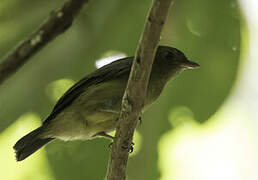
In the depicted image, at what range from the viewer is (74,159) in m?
3.53

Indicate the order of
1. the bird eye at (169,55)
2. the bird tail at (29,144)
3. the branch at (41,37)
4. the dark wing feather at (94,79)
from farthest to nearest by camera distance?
1. the bird eye at (169,55)
2. the dark wing feather at (94,79)
3. the bird tail at (29,144)
4. the branch at (41,37)

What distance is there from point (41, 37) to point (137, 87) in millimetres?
854

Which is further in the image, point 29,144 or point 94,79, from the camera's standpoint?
point 94,79

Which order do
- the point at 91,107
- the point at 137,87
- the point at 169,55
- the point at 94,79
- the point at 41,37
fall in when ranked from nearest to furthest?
the point at 41,37
the point at 137,87
the point at 91,107
the point at 94,79
the point at 169,55

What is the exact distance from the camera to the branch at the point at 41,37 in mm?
1554

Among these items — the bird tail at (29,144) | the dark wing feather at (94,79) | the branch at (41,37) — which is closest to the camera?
the branch at (41,37)

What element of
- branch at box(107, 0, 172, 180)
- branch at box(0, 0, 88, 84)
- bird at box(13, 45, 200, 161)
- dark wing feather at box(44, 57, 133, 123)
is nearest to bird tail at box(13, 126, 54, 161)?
bird at box(13, 45, 200, 161)

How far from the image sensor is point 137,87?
2410 mm

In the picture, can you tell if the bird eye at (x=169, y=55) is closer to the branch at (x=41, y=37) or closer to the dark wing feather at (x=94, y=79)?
the dark wing feather at (x=94, y=79)

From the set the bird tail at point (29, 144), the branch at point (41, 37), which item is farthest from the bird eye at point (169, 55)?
the branch at point (41, 37)

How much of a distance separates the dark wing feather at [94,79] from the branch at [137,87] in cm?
105

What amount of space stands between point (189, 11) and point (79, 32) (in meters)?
0.74

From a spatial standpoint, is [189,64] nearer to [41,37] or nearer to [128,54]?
[128,54]

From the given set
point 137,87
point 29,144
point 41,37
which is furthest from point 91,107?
point 41,37
